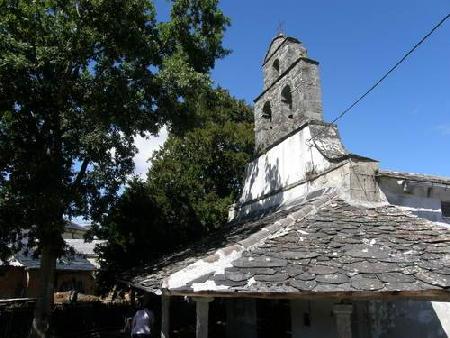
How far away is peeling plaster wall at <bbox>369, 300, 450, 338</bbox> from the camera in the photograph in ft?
24.9

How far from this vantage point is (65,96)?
10.4 metres

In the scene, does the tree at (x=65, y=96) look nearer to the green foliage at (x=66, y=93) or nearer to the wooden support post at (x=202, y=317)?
the green foliage at (x=66, y=93)

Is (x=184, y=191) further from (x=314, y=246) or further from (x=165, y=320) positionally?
(x=314, y=246)

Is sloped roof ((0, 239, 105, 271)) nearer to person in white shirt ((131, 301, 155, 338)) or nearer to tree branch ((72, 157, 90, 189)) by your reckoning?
tree branch ((72, 157, 90, 189))

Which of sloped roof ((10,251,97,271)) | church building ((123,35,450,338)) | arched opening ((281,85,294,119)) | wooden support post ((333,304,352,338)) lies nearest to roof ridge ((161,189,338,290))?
church building ((123,35,450,338))

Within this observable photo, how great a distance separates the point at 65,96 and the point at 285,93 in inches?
243

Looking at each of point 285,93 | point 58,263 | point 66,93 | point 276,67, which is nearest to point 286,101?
point 285,93

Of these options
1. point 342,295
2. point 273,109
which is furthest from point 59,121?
point 342,295

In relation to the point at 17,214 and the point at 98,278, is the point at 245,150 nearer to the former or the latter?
the point at 98,278

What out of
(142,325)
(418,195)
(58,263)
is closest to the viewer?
(142,325)

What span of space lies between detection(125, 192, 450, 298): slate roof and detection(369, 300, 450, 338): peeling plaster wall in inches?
63.1

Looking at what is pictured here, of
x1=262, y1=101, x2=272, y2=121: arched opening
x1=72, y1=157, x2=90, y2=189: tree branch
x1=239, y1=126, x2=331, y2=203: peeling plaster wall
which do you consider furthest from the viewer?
x1=262, y1=101, x2=272, y2=121: arched opening

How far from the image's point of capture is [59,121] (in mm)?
10883

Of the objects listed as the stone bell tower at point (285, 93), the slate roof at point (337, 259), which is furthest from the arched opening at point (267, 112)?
the slate roof at point (337, 259)
